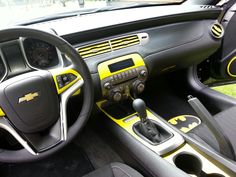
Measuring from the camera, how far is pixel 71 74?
0.92 meters

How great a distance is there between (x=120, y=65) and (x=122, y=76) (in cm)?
5

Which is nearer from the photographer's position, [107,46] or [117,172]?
[117,172]

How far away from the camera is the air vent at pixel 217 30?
1.50 m

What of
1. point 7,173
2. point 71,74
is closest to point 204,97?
point 71,74

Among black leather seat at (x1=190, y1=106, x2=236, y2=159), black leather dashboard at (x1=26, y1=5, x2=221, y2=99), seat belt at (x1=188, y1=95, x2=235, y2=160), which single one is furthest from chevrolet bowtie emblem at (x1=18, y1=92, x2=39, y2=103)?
black leather seat at (x1=190, y1=106, x2=236, y2=159)

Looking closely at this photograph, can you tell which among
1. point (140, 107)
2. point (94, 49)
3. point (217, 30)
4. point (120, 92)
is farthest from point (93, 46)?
point (217, 30)

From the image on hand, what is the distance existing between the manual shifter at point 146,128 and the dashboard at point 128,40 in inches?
7.8

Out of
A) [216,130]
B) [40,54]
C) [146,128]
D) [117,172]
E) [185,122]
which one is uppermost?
[40,54]

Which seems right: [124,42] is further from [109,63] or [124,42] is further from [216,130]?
[216,130]

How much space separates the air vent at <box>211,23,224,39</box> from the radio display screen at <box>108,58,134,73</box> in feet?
1.97

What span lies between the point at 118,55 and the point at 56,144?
0.52 metres

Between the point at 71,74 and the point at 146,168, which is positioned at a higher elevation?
the point at 71,74

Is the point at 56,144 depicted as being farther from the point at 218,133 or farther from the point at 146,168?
the point at 218,133

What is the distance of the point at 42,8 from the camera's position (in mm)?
1265
